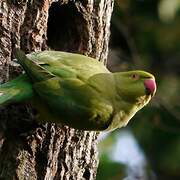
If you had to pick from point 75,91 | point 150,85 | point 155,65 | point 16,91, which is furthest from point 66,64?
point 155,65

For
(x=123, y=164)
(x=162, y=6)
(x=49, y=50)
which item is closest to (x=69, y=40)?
(x=49, y=50)

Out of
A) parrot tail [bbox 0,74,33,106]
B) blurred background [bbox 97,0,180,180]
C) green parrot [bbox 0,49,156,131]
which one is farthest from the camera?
blurred background [bbox 97,0,180,180]

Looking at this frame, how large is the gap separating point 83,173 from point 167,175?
5947mm

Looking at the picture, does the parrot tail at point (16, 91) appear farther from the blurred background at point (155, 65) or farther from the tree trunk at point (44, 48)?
the blurred background at point (155, 65)

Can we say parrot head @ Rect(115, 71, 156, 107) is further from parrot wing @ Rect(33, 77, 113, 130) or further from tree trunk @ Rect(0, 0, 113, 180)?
tree trunk @ Rect(0, 0, 113, 180)

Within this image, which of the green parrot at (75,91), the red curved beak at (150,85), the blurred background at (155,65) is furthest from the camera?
the blurred background at (155,65)

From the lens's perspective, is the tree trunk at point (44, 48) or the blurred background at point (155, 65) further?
the blurred background at point (155, 65)

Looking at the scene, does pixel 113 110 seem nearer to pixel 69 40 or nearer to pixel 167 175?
pixel 69 40

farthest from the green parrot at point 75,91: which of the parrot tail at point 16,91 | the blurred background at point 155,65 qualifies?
the blurred background at point 155,65

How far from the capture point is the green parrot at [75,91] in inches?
169

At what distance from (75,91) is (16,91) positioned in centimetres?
33

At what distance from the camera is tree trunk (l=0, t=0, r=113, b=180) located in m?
4.45

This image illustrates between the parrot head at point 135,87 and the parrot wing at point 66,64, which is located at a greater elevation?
the parrot wing at point 66,64

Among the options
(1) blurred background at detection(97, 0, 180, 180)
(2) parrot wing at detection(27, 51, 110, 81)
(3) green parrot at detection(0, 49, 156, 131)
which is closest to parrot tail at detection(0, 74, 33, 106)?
(3) green parrot at detection(0, 49, 156, 131)
